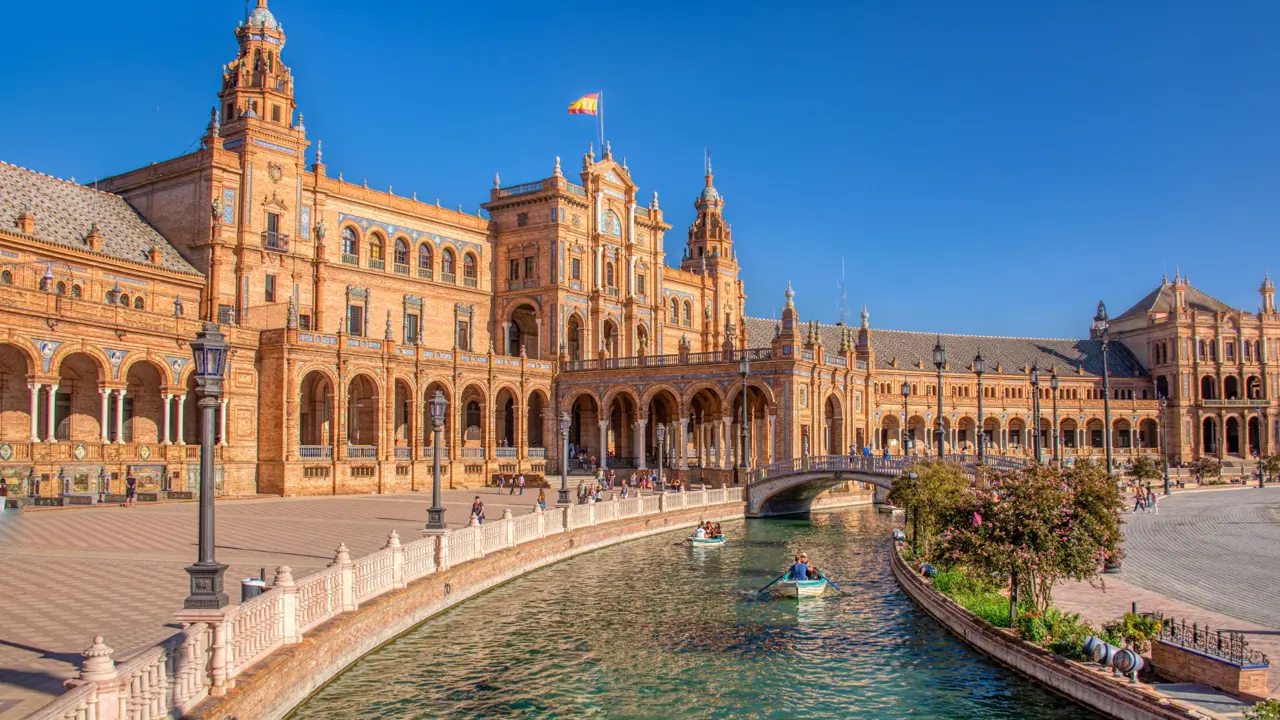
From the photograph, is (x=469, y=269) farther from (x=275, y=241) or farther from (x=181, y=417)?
(x=181, y=417)

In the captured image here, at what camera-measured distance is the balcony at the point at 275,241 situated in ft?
163

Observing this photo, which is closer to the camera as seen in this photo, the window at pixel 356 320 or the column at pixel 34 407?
the column at pixel 34 407

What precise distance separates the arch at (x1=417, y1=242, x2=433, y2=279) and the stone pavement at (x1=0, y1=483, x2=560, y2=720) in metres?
20.9

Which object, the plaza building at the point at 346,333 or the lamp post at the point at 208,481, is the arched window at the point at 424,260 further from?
the lamp post at the point at 208,481

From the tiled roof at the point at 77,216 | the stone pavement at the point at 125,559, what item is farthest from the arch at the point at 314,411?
the stone pavement at the point at 125,559

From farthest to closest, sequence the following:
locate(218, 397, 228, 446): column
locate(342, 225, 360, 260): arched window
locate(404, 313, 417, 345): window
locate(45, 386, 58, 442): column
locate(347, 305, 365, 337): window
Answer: locate(404, 313, 417, 345): window < locate(342, 225, 360, 260): arched window < locate(347, 305, 365, 337): window < locate(218, 397, 228, 446): column < locate(45, 386, 58, 442): column

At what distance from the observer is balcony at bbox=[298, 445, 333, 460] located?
151 feet

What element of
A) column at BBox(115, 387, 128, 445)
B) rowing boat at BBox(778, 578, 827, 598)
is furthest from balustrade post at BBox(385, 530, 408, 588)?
column at BBox(115, 387, 128, 445)

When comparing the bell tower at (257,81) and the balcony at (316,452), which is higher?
the bell tower at (257,81)

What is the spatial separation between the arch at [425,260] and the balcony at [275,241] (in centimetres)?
1074

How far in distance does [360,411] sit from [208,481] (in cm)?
4193

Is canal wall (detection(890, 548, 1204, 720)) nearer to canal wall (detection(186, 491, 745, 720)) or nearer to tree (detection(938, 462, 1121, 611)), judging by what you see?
tree (detection(938, 462, 1121, 611))

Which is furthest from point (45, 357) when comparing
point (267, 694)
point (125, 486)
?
point (267, 694)

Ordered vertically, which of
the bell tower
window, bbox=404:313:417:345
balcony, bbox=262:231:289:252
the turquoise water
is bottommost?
the turquoise water
